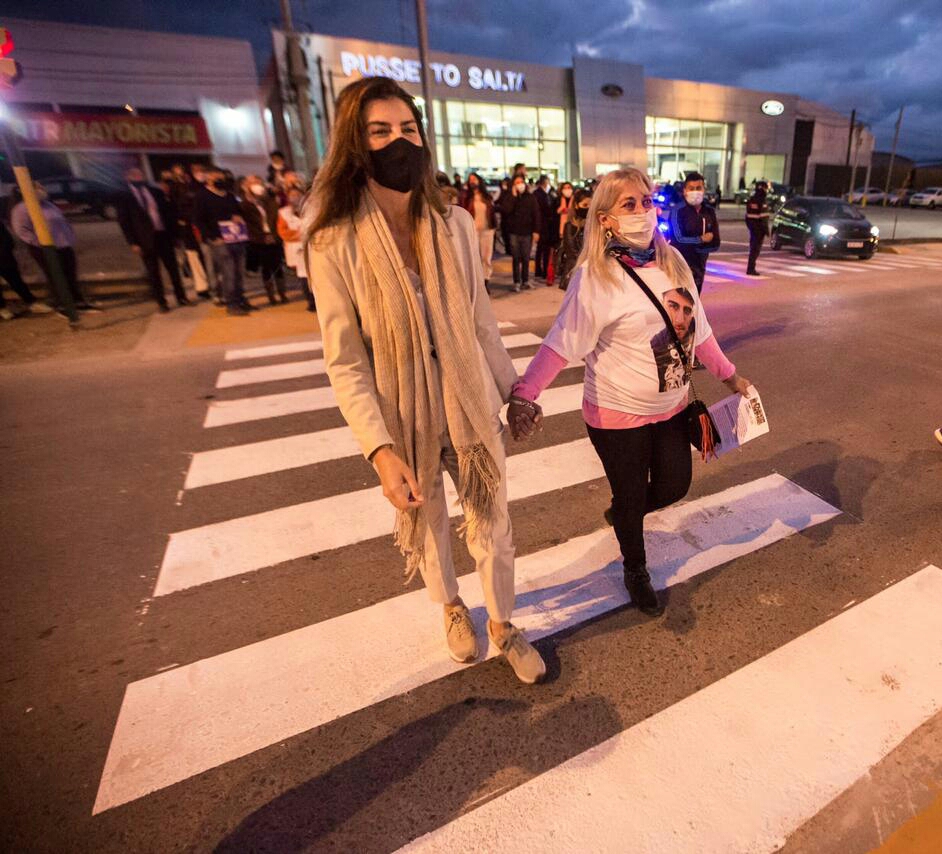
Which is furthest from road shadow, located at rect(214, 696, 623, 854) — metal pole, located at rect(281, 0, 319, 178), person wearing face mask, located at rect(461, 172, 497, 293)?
metal pole, located at rect(281, 0, 319, 178)

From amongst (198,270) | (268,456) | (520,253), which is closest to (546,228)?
(520,253)

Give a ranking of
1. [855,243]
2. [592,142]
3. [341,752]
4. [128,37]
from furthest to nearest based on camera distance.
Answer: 1. [592,142]
2. [128,37]
3. [855,243]
4. [341,752]

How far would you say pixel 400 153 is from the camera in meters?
1.72

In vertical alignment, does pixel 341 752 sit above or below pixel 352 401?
below

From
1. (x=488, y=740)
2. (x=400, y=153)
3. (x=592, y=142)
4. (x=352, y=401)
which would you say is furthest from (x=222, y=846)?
(x=592, y=142)

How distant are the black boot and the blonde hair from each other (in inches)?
54.7

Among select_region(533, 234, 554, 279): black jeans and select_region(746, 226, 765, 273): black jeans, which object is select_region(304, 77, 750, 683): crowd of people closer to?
select_region(533, 234, 554, 279): black jeans

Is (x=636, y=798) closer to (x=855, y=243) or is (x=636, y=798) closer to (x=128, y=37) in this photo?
(x=855, y=243)

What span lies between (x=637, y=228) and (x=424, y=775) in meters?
2.27

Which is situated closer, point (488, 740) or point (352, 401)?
point (352, 401)

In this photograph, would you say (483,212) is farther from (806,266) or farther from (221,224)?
(806,266)

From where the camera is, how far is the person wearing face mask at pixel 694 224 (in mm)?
6523

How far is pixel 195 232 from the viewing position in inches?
383

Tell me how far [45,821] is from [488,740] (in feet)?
5.07
